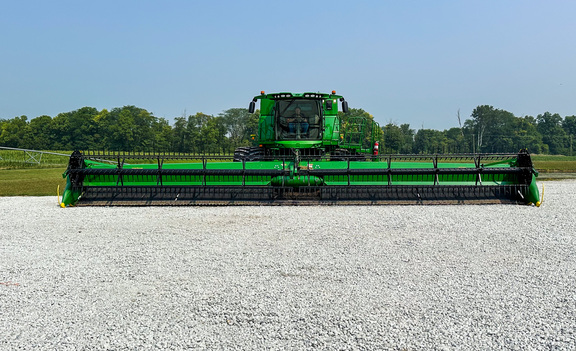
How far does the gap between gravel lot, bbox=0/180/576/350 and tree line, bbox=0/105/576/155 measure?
16430 millimetres

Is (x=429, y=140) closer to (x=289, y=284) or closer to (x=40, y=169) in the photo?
(x=40, y=169)

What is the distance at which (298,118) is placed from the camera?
12.8m

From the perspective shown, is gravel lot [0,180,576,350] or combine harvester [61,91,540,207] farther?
combine harvester [61,91,540,207]

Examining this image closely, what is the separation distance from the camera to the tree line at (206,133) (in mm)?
42119

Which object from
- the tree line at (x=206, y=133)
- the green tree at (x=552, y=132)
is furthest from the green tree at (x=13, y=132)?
the green tree at (x=552, y=132)

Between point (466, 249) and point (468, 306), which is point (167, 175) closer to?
point (466, 249)

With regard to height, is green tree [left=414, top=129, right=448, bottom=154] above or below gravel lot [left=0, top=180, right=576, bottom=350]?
above

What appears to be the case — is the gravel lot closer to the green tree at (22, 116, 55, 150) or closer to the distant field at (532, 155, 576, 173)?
the distant field at (532, 155, 576, 173)

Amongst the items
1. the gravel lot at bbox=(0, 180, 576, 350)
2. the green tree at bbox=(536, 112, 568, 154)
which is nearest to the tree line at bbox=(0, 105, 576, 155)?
the green tree at bbox=(536, 112, 568, 154)

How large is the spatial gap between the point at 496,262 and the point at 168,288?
3.66m

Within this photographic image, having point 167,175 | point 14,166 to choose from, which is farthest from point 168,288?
point 14,166

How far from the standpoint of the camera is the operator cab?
12.7 metres

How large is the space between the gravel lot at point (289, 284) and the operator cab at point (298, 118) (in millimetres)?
5426

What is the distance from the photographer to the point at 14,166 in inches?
1129
